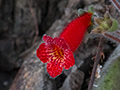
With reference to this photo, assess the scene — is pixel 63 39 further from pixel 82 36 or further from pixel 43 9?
pixel 43 9

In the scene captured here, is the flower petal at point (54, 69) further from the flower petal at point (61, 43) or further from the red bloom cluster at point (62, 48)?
the flower petal at point (61, 43)

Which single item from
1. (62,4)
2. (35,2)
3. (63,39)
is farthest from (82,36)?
(35,2)

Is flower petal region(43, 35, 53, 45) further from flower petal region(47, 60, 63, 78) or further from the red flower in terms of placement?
flower petal region(47, 60, 63, 78)

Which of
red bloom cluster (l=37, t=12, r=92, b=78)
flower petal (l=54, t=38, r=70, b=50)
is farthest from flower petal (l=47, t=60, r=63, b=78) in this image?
flower petal (l=54, t=38, r=70, b=50)

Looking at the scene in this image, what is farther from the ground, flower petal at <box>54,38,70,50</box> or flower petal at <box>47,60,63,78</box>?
flower petal at <box>54,38,70,50</box>

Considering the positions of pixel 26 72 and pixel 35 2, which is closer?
pixel 26 72

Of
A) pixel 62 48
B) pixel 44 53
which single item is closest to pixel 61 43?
pixel 62 48

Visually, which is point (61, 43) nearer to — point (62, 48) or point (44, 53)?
point (62, 48)
